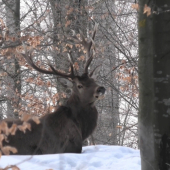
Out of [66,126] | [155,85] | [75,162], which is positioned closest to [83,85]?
[66,126]

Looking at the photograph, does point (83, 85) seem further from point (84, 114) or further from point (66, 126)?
point (66, 126)

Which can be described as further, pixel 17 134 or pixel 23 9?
pixel 23 9

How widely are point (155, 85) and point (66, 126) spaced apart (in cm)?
399

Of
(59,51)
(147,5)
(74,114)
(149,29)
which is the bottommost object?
(74,114)

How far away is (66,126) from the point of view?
752cm

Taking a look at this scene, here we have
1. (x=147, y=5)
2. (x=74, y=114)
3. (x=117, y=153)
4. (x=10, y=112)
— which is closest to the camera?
(x=147, y=5)

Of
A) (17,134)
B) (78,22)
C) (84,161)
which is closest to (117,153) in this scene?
(84,161)

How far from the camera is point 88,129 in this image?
26.2 feet

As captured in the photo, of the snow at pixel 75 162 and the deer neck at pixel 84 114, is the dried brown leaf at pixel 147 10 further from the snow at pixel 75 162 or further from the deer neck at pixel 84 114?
the deer neck at pixel 84 114

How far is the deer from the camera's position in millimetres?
7148

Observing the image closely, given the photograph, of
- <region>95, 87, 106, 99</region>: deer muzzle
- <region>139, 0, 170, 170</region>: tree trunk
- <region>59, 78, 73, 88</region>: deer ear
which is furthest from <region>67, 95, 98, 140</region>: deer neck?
<region>139, 0, 170, 170</region>: tree trunk

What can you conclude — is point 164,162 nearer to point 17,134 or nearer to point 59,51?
point 17,134

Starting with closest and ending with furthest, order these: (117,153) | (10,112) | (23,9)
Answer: (117,153) < (10,112) < (23,9)

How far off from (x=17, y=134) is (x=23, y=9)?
1005 cm
